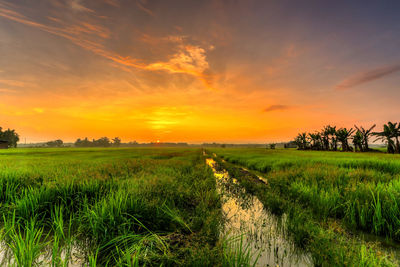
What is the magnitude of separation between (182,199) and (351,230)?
5591 mm

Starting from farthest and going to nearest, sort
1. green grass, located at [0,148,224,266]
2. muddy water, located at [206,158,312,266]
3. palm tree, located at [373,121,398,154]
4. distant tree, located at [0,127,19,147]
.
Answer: distant tree, located at [0,127,19,147]
palm tree, located at [373,121,398,154]
muddy water, located at [206,158,312,266]
green grass, located at [0,148,224,266]

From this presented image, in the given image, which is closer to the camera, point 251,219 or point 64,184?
point 251,219

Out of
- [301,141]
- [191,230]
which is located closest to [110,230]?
[191,230]

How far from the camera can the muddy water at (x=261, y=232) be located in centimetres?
355

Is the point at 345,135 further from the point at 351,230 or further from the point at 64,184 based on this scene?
the point at 64,184

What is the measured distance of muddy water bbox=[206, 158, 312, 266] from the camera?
3.55 metres

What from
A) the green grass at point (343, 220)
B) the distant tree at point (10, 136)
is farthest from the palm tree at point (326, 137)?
the distant tree at point (10, 136)

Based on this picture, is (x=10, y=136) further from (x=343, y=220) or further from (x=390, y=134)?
(x=390, y=134)

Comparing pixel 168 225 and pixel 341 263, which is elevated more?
pixel 341 263

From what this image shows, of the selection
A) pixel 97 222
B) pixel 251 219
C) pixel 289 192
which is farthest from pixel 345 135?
pixel 97 222

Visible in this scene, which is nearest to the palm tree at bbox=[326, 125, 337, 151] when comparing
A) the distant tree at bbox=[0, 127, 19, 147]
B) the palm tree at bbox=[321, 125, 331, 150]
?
the palm tree at bbox=[321, 125, 331, 150]

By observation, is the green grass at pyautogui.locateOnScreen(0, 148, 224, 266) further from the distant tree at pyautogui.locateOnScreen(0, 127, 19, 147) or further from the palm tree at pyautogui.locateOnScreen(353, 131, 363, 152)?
the distant tree at pyautogui.locateOnScreen(0, 127, 19, 147)

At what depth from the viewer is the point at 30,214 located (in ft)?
16.1

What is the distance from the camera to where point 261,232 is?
4648mm
